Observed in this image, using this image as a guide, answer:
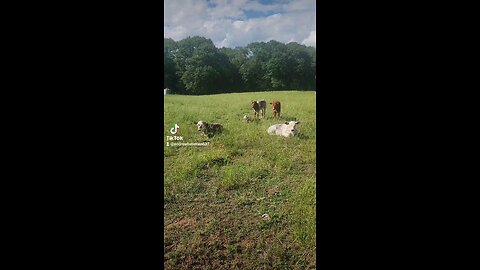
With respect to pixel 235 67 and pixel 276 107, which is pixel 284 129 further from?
pixel 235 67

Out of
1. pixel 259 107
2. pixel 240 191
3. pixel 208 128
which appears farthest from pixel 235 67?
pixel 240 191

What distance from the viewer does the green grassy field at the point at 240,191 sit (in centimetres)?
244

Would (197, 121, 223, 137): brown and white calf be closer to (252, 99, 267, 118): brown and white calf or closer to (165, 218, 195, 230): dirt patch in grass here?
(252, 99, 267, 118): brown and white calf

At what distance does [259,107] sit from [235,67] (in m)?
0.34

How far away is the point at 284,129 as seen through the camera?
2676 millimetres

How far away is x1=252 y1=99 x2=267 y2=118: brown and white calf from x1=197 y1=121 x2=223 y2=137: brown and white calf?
0.27 meters

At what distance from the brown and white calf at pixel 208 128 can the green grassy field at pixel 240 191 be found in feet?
0.09

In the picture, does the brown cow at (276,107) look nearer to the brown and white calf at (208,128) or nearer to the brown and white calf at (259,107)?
the brown and white calf at (259,107)

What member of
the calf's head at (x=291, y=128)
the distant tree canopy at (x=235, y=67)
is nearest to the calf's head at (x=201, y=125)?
the distant tree canopy at (x=235, y=67)

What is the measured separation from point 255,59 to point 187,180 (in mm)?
928

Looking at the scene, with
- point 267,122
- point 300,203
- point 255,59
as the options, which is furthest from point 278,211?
point 255,59

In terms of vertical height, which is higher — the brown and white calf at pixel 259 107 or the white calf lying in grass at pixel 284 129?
the brown and white calf at pixel 259 107
